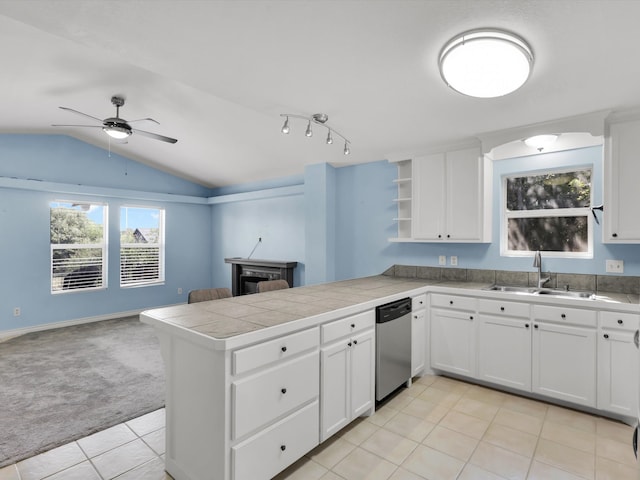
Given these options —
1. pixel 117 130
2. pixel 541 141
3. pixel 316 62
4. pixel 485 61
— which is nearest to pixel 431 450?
pixel 485 61

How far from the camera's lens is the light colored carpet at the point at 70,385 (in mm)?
2410

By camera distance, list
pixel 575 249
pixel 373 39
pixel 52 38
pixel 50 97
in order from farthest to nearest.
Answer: pixel 50 97, pixel 575 249, pixel 52 38, pixel 373 39

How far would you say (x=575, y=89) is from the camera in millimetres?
2359

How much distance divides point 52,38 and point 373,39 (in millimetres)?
2635

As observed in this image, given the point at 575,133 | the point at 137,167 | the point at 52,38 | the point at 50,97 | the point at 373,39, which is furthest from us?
the point at 137,167

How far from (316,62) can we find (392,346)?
224cm

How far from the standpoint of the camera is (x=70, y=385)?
319cm

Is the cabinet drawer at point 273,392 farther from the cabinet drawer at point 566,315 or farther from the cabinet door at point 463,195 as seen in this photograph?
the cabinet door at point 463,195

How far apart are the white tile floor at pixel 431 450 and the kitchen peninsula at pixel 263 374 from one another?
161 millimetres

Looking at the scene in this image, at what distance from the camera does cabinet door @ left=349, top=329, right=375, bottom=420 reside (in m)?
2.42

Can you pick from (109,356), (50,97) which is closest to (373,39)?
(50,97)

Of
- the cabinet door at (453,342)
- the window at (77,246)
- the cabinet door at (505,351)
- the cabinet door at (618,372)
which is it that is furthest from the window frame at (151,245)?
the cabinet door at (618,372)

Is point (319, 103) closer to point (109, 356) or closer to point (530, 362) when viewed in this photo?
point (530, 362)

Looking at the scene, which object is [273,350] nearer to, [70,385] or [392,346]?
[392,346]
